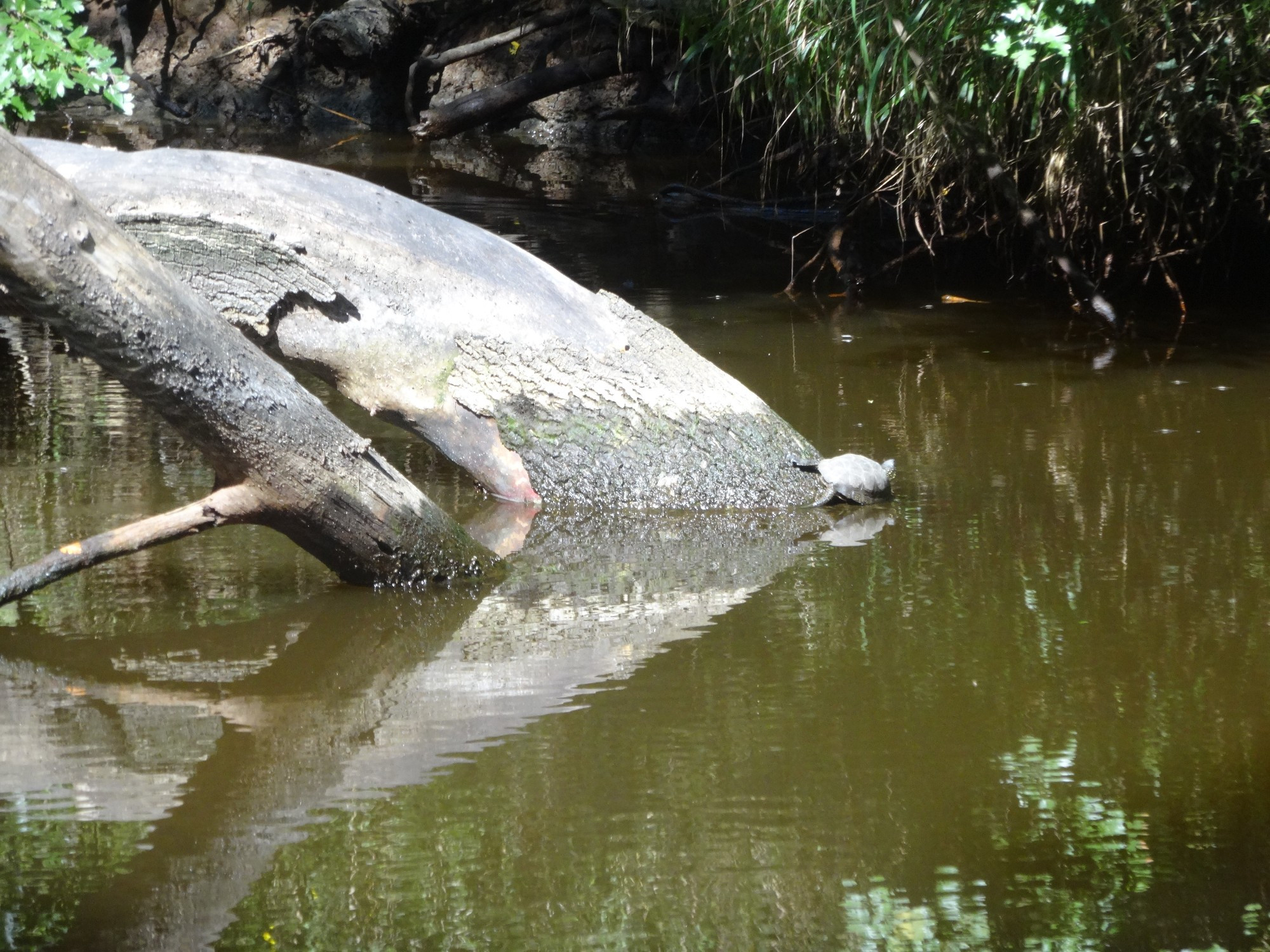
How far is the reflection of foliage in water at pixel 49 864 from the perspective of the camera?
2.01 m

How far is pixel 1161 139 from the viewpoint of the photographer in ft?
19.1

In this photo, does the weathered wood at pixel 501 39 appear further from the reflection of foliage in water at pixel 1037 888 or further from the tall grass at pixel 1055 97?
the reflection of foliage in water at pixel 1037 888

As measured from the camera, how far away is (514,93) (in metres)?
11.1

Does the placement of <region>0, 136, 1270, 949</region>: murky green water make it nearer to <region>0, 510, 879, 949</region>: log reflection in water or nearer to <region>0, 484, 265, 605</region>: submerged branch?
<region>0, 510, 879, 949</region>: log reflection in water

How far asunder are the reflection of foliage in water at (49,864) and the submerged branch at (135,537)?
80 cm

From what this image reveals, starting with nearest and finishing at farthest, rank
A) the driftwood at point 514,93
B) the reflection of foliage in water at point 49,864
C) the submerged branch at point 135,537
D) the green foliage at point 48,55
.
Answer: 1. the reflection of foliage in water at point 49,864
2. the submerged branch at point 135,537
3. the green foliage at point 48,55
4. the driftwood at point 514,93

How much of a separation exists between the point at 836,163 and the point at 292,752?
5711mm

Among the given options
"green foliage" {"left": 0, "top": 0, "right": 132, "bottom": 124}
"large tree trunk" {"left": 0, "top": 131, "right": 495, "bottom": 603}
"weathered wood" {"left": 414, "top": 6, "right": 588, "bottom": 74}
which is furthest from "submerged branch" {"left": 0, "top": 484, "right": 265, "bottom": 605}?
"weathered wood" {"left": 414, "top": 6, "right": 588, "bottom": 74}

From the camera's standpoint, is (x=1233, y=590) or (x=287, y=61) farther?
(x=287, y=61)

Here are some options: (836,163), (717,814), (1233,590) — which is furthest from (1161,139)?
(717,814)

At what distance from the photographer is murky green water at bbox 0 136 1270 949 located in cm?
211

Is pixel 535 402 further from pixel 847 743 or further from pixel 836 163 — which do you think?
pixel 836 163

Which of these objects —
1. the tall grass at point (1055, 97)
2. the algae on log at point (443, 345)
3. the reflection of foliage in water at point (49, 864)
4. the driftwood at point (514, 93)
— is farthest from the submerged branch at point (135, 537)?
the driftwood at point (514, 93)

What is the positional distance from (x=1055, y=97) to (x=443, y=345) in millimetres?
3241
